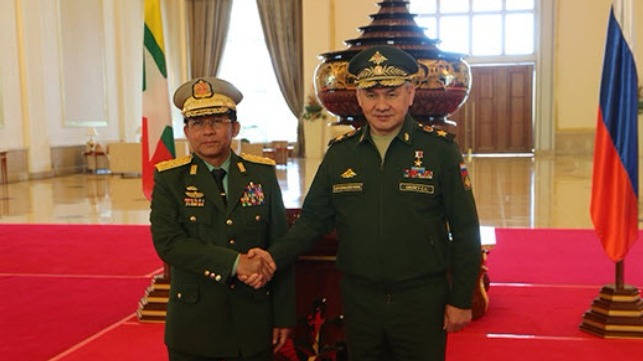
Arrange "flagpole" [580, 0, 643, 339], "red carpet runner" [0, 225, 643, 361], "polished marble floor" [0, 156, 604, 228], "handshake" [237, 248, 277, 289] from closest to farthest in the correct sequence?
"handshake" [237, 248, 277, 289]
"red carpet runner" [0, 225, 643, 361]
"flagpole" [580, 0, 643, 339]
"polished marble floor" [0, 156, 604, 228]

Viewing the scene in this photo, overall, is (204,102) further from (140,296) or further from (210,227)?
(140,296)

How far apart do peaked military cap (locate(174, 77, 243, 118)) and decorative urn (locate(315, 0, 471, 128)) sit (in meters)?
0.92

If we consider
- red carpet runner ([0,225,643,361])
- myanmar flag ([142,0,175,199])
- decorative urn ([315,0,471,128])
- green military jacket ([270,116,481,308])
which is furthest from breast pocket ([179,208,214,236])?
myanmar flag ([142,0,175,199])

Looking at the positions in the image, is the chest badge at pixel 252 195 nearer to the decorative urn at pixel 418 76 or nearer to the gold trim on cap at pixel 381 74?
the gold trim on cap at pixel 381 74

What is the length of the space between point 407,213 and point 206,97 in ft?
2.18

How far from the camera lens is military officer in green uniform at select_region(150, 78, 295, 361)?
75.7 inches

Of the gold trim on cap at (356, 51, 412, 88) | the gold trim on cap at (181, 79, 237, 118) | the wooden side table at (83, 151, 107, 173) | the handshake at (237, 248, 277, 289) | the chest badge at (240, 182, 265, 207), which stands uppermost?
the gold trim on cap at (356, 51, 412, 88)

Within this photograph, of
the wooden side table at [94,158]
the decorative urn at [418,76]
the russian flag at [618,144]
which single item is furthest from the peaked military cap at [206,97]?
the wooden side table at [94,158]

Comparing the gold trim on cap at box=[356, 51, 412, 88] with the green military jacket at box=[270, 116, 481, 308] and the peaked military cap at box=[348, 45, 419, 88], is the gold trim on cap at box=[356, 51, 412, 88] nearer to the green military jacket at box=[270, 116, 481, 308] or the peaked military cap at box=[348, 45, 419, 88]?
the peaked military cap at box=[348, 45, 419, 88]

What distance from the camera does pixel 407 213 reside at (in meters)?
1.92

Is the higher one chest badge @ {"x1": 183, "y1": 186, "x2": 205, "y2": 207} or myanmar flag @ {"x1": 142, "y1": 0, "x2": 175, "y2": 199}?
myanmar flag @ {"x1": 142, "y1": 0, "x2": 175, "y2": 199}

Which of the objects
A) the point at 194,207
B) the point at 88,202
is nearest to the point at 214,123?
the point at 194,207

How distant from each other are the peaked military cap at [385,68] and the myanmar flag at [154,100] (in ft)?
6.90

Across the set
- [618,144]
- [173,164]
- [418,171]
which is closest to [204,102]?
[173,164]
